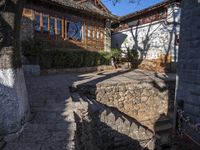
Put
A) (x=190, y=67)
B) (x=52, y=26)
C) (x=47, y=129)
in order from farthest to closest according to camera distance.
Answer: (x=52, y=26) → (x=190, y=67) → (x=47, y=129)

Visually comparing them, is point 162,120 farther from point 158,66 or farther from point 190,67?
point 158,66

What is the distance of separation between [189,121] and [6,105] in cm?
416

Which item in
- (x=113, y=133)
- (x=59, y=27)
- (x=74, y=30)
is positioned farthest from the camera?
(x=74, y=30)

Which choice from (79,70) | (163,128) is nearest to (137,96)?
(163,128)

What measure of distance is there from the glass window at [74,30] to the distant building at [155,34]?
424 centimetres

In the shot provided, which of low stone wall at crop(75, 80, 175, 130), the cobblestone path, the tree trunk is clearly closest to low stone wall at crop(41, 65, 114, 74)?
low stone wall at crop(75, 80, 175, 130)

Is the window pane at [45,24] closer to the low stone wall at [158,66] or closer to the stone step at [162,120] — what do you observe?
the low stone wall at [158,66]

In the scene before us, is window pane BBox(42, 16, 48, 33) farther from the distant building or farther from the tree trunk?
the tree trunk

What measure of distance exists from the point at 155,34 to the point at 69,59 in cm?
593

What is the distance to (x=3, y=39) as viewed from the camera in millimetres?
2918

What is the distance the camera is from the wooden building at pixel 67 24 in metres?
10.0

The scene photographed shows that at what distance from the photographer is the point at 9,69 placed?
3012 millimetres

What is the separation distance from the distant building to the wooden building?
6.08 ft

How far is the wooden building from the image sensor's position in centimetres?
1004
